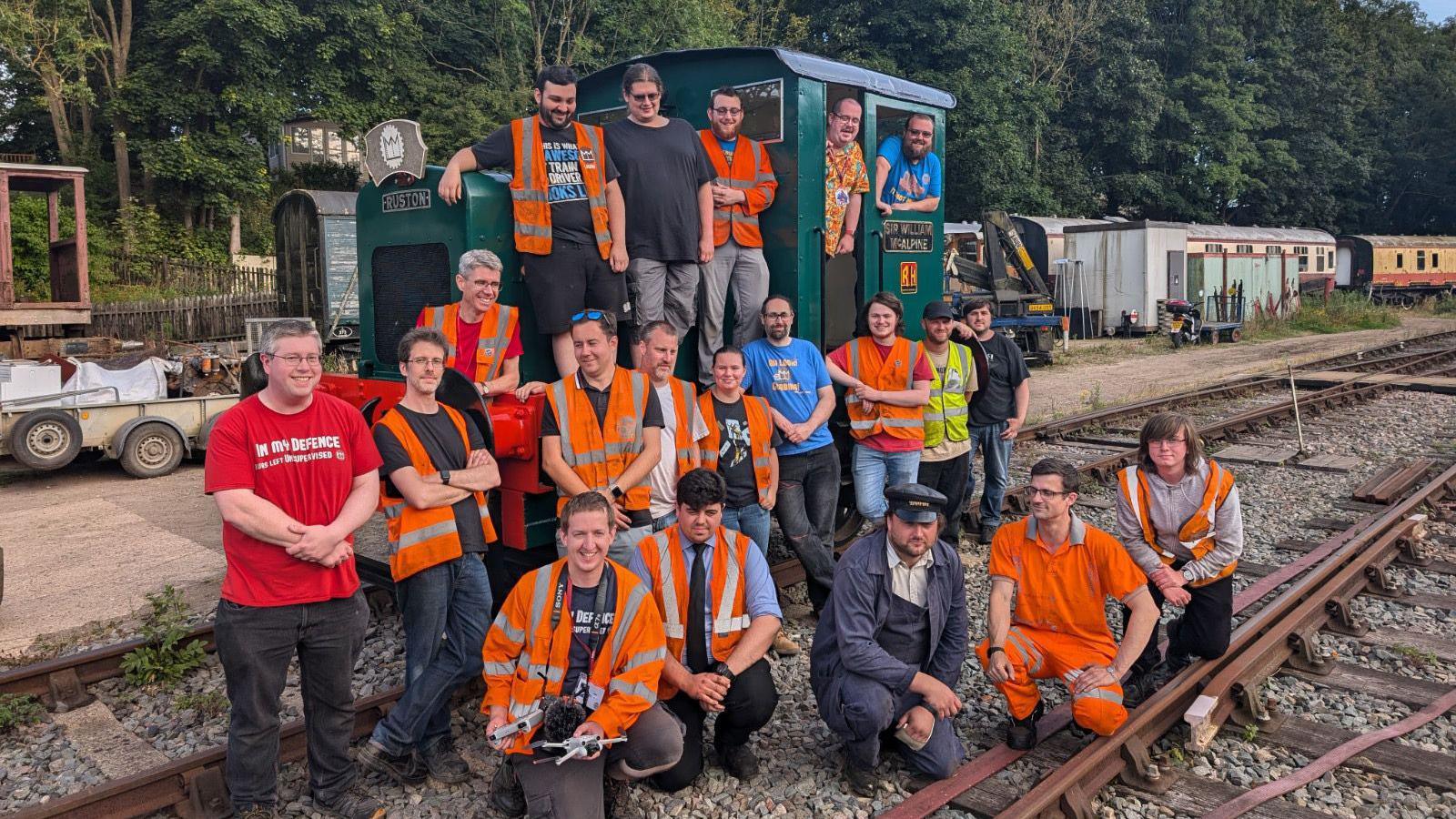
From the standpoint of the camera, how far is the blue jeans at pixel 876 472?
21.2ft

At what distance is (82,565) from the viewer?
7.66 metres

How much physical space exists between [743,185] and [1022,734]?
3610 millimetres

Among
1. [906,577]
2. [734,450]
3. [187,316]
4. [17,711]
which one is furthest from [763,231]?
[187,316]

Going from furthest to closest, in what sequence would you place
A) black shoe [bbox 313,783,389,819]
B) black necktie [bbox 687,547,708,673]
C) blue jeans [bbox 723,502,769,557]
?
blue jeans [bbox 723,502,769,557]
black necktie [bbox 687,547,708,673]
black shoe [bbox 313,783,389,819]

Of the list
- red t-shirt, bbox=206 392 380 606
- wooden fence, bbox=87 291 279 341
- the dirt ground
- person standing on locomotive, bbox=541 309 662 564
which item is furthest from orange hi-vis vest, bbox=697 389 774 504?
wooden fence, bbox=87 291 279 341

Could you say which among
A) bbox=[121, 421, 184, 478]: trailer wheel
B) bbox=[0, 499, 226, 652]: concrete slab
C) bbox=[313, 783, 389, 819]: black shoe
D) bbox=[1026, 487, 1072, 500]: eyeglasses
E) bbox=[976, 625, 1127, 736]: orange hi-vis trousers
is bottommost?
bbox=[313, 783, 389, 819]: black shoe

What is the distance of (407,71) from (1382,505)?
962 inches

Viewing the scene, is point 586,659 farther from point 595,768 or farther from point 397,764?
point 397,764

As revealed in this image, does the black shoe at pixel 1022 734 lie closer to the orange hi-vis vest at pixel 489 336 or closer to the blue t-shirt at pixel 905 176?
the orange hi-vis vest at pixel 489 336

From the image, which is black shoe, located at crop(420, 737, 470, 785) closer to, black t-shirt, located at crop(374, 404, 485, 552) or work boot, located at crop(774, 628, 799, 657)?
black t-shirt, located at crop(374, 404, 485, 552)

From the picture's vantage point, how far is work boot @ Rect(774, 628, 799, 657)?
18.6 feet

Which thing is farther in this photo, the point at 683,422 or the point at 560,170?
the point at 560,170

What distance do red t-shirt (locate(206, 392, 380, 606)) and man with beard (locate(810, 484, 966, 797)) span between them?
6.44ft

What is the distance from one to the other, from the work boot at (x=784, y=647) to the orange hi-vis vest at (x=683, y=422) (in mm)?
1176
